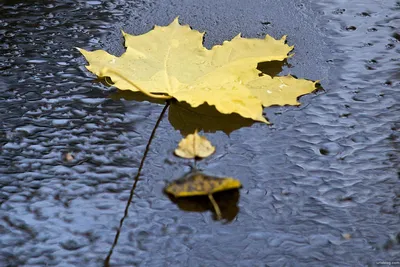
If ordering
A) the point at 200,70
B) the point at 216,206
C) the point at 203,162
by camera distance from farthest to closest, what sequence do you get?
the point at 200,70 < the point at 203,162 < the point at 216,206

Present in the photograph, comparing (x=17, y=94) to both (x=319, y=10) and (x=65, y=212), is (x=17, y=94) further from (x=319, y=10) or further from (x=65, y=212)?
(x=319, y=10)

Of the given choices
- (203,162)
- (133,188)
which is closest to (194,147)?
(203,162)

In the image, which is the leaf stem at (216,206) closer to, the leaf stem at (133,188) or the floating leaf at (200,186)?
the floating leaf at (200,186)

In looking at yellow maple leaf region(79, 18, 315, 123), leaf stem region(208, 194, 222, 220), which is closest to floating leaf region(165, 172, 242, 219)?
leaf stem region(208, 194, 222, 220)

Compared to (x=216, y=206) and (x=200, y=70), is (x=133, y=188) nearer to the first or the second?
(x=216, y=206)

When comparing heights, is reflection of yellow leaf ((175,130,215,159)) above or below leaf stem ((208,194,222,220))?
above

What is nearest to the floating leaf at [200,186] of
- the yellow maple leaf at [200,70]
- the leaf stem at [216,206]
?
the leaf stem at [216,206]

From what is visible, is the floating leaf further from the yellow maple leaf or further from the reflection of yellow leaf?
the yellow maple leaf
